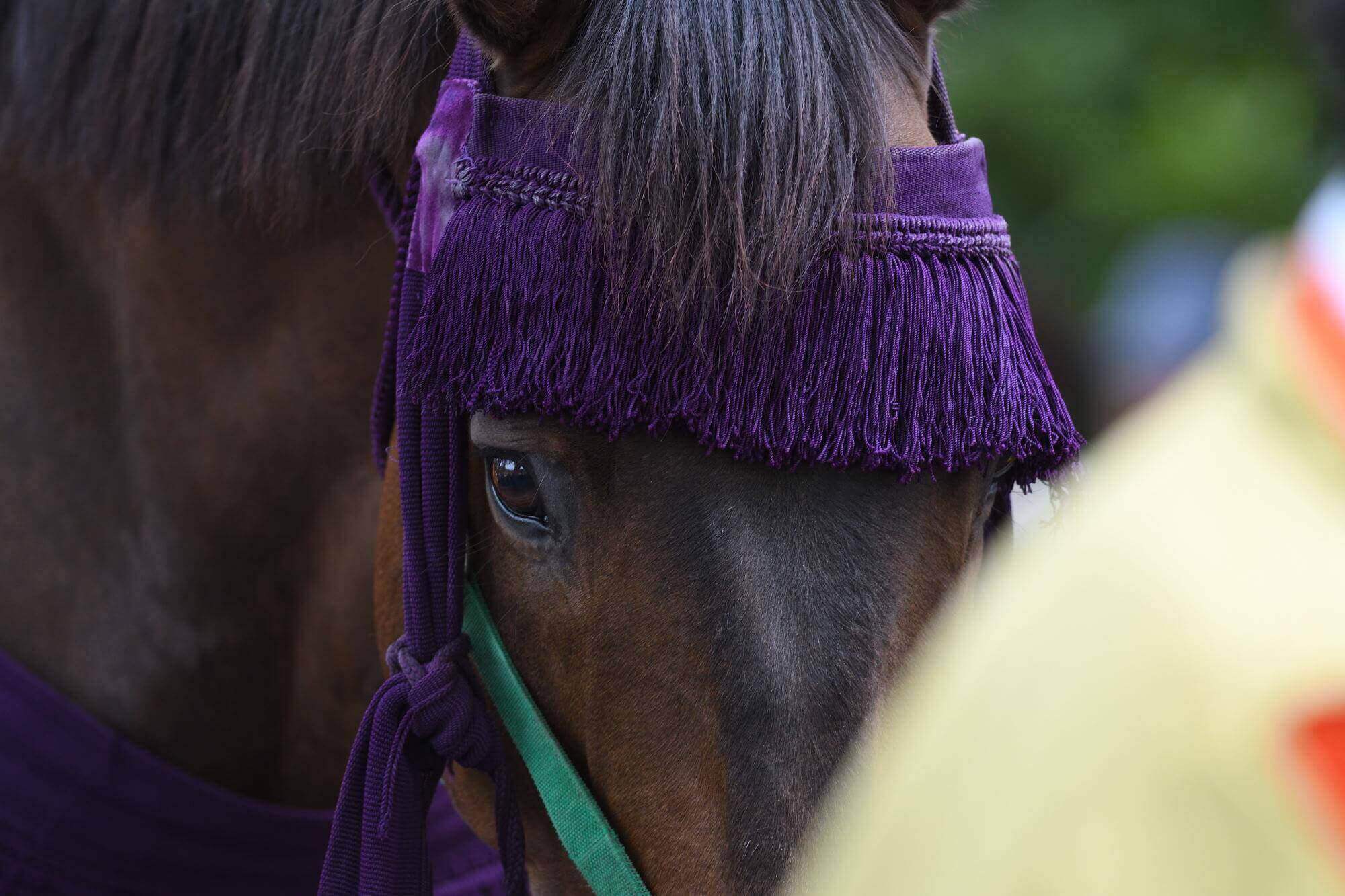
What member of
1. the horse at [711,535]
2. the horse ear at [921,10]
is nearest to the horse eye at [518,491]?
the horse at [711,535]

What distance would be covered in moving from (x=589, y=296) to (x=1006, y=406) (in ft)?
1.31

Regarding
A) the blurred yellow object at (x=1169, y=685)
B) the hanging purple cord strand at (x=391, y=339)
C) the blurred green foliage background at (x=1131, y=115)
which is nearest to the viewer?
the blurred yellow object at (x=1169, y=685)

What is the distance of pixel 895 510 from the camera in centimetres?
115

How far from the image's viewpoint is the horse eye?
1.25 meters

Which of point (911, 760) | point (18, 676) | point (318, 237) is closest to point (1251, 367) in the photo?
point (911, 760)

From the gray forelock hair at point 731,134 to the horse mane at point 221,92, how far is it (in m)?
0.36

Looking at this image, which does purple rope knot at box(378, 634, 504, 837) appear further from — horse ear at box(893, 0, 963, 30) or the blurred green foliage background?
the blurred green foliage background

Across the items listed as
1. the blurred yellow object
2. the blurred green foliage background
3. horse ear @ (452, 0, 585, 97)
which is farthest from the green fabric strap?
the blurred green foliage background

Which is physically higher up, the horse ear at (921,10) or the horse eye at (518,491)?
the horse ear at (921,10)

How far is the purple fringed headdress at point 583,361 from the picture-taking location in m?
1.12

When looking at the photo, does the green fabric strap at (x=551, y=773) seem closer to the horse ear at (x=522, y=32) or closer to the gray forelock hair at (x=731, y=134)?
the gray forelock hair at (x=731, y=134)

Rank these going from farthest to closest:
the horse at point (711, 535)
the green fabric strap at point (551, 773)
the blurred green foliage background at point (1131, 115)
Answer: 1. the blurred green foliage background at point (1131, 115)
2. the green fabric strap at point (551, 773)
3. the horse at point (711, 535)

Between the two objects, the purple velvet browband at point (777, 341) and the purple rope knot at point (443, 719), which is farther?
the purple rope knot at point (443, 719)

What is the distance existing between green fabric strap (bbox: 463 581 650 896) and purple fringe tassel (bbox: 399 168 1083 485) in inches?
10.8
